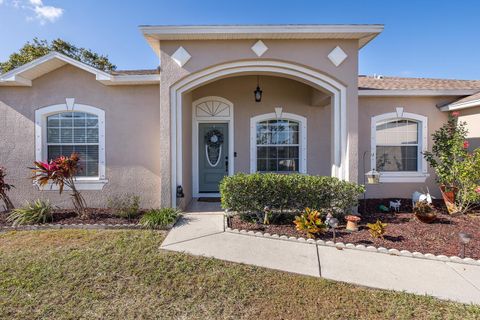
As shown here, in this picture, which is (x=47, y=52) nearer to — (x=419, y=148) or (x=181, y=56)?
(x=181, y=56)

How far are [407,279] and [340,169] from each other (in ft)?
10.2

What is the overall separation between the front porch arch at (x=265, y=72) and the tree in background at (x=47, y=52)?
11.0 metres

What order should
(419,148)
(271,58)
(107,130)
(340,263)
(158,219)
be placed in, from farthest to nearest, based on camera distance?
(419,148), (107,130), (271,58), (158,219), (340,263)

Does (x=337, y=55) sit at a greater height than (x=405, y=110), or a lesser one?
greater

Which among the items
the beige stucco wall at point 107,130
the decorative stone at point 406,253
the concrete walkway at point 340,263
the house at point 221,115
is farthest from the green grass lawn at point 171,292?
the beige stucco wall at point 107,130

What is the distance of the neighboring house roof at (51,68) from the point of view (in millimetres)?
5789

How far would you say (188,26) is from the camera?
5336 millimetres

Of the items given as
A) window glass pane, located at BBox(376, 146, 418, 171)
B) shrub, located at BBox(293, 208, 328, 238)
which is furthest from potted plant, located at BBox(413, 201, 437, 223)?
shrub, located at BBox(293, 208, 328, 238)

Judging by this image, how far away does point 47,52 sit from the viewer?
1638cm

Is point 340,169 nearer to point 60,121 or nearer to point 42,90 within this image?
point 60,121

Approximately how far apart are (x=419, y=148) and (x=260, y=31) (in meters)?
5.84

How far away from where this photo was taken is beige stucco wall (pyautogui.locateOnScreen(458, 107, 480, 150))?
637cm

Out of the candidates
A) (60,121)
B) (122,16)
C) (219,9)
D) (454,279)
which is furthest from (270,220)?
(122,16)

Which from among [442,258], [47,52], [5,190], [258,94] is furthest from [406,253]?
[47,52]
